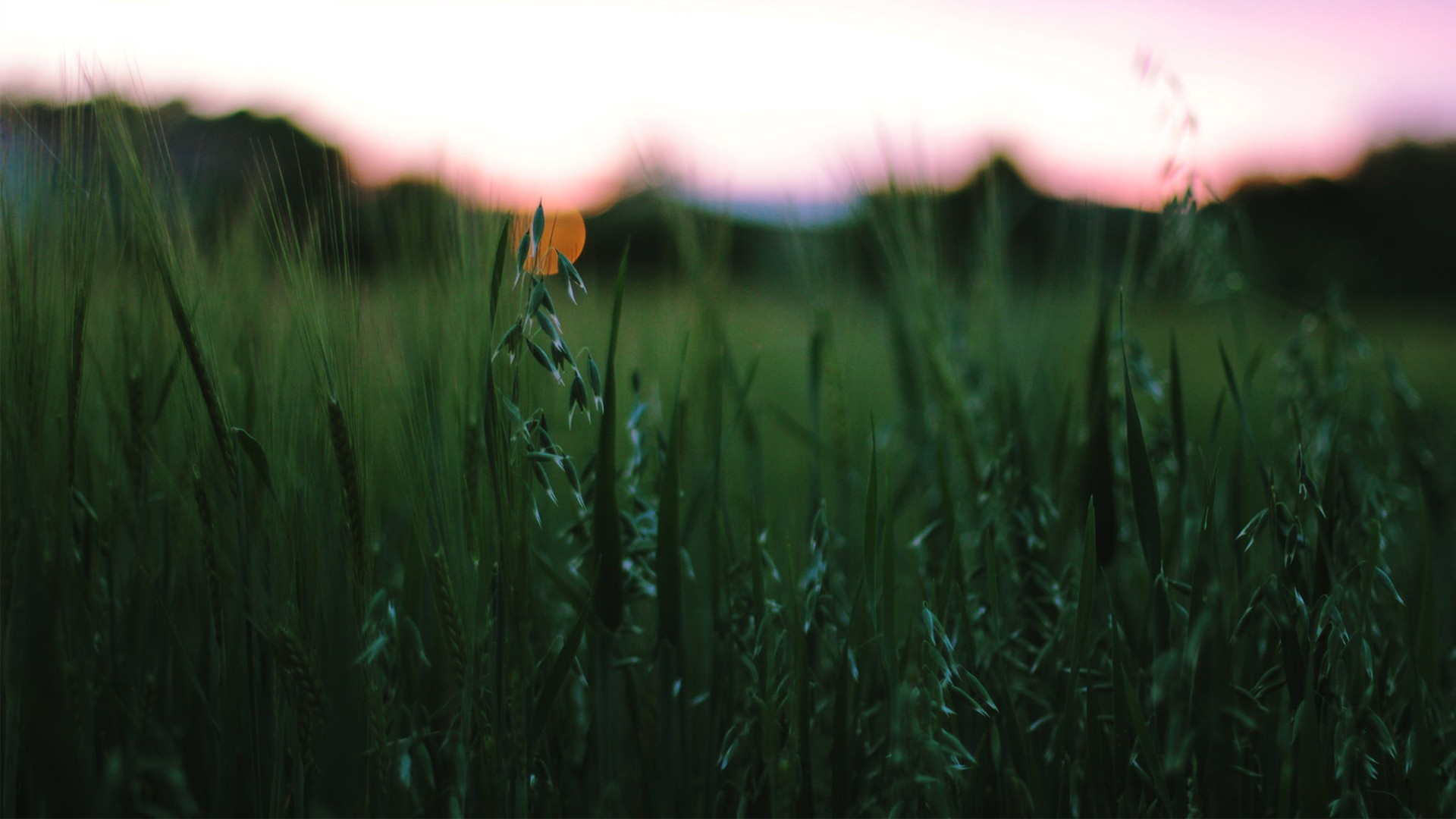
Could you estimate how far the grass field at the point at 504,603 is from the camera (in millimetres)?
482

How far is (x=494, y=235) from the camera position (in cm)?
54

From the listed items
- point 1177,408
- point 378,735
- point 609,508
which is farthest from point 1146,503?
point 378,735

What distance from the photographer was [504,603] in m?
0.47

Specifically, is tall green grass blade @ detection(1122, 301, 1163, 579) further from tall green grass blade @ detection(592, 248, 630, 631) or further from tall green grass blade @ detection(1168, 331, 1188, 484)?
tall green grass blade @ detection(592, 248, 630, 631)

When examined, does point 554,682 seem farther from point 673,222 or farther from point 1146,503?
point 673,222

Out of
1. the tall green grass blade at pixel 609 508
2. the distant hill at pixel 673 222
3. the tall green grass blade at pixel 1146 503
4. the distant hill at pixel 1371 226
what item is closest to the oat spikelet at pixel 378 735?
the tall green grass blade at pixel 609 508

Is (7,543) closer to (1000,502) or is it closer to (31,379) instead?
(31,379)

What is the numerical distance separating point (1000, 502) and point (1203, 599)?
0.22 metres

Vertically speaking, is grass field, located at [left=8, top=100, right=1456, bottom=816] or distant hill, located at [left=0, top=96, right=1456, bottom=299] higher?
distant hill, located at [left=0, top=96, right=1456, bottom=299]

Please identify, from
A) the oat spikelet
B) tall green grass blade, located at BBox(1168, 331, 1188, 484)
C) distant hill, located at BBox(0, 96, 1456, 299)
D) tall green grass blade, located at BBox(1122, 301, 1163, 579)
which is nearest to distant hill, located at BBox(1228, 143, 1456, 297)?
distant hill, located at BBox(0, 96, 1456, 299)

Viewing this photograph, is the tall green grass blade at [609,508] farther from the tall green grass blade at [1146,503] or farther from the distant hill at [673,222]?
the tall green grass blade at [1146,503]

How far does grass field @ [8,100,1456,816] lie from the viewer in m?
0.48

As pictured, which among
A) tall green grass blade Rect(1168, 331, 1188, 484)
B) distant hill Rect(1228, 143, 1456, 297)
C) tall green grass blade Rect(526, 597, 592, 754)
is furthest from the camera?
distant hill Rect(1228, 143, 1456, 297)

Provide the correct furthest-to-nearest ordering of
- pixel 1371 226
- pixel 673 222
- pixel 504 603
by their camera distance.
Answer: pixel 1371 226
pixel 673 222
pixel 504 603
